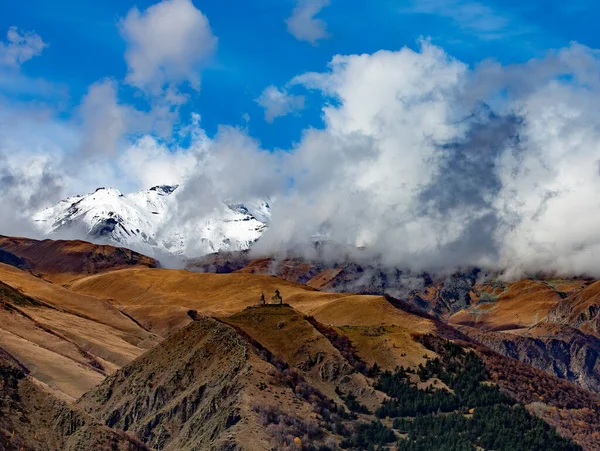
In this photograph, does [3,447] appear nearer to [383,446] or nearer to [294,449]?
[294,449]

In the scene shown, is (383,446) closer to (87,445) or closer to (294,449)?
(294,449)

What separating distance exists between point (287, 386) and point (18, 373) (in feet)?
177

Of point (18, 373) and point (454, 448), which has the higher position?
point (18, 373)

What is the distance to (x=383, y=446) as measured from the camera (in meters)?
199

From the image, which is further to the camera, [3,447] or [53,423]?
[53,423]

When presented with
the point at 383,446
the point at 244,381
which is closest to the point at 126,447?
the point at 244,381

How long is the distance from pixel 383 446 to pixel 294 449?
101 feet

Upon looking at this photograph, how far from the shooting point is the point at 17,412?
156 meters

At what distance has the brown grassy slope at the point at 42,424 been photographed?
492 ft

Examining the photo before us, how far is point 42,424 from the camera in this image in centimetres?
15662

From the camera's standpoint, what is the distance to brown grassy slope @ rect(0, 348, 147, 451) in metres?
150

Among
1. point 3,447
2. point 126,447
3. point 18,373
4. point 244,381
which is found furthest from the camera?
point 244,381

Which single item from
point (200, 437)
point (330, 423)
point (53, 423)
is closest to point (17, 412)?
point (53, 423)

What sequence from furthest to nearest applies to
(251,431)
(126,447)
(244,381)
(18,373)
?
(244,381)
(251,431)
(18,373)
(126,447)
